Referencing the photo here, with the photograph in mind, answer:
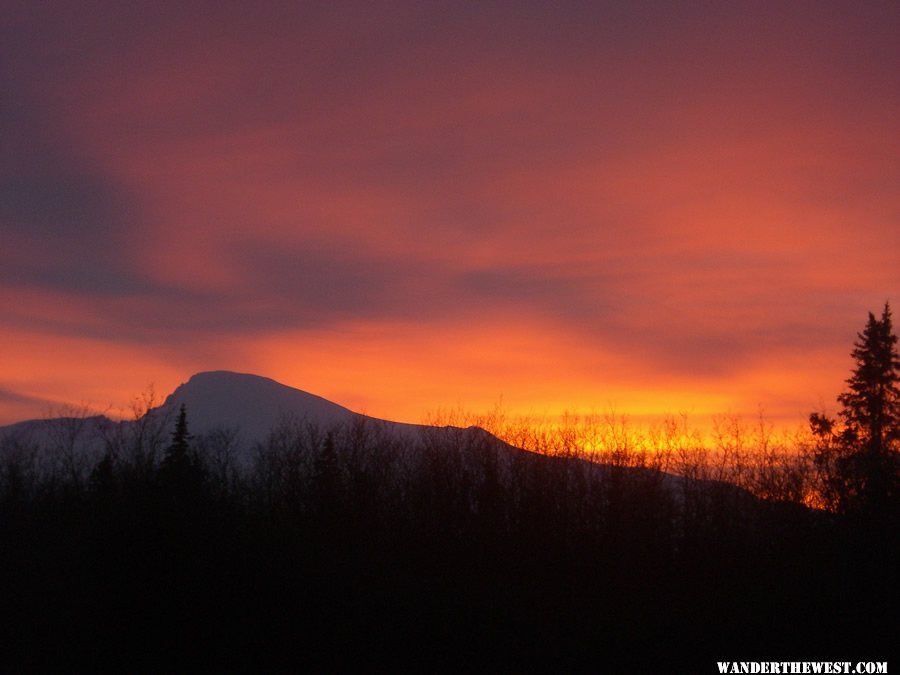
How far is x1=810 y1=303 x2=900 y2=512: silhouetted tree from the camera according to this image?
2348 centimetres

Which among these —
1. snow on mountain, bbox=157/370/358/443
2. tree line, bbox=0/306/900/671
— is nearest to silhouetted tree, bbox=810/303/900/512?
tree line, bbox=0/306/900/671

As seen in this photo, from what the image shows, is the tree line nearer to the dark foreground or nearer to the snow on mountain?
the dark foreground

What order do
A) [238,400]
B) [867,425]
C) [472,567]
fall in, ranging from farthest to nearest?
[238,400]
[867,425]
[472,567]

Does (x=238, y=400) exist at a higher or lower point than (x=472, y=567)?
higher

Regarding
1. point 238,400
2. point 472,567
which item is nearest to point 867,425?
point 472,567

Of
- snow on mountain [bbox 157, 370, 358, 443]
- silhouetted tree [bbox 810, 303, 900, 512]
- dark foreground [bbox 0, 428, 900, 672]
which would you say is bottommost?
dark foreground [bbox 0, 428, 900, 672]

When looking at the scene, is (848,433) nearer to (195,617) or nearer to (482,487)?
(482,487)

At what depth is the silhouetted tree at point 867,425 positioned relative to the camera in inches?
925

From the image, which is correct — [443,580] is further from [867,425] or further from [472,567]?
[867,425]

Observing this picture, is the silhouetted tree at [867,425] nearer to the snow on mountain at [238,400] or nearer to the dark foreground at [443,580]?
the dark foreground at [443,580]

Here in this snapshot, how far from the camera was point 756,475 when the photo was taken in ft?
86.1

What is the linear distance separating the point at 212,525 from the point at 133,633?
435 centimetres

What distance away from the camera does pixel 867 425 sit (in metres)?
35.8

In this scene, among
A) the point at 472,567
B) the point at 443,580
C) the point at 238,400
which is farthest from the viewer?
the point at 238,400
